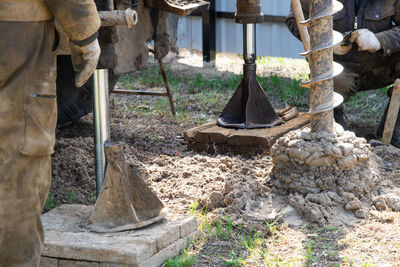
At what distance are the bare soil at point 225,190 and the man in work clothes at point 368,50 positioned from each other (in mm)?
473

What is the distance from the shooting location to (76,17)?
232 centimetres

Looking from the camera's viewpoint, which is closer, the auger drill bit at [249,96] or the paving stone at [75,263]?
the paving stone at [75,263]

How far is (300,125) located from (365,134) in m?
0.70

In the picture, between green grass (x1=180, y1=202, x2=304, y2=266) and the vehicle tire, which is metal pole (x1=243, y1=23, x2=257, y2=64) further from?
green grass (x1=180, y1=202, x2=304, y2=266)

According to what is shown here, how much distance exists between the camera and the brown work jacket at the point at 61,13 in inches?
87.8

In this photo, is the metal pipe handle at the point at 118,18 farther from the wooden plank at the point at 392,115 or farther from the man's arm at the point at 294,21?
the wooden plank at the point at 392,115

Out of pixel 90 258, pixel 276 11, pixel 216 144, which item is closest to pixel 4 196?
pixel 90 258

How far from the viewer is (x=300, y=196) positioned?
11.2ft

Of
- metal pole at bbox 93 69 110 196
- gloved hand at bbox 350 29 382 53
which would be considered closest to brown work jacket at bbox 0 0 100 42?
metal pole at bbox 93 69 110 196

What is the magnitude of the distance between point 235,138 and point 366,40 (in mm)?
1206

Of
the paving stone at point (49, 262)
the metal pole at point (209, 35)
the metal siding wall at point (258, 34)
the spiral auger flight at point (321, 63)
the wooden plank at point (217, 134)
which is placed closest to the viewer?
the paving stone at point (49, 262)

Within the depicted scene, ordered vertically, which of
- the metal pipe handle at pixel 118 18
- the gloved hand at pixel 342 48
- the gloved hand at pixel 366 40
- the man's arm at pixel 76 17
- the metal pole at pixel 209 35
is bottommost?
the metal pole at pixel 209 35

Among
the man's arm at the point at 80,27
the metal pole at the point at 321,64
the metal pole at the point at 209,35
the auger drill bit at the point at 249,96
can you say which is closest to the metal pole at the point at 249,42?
the auger drill bit at the point at 249,96

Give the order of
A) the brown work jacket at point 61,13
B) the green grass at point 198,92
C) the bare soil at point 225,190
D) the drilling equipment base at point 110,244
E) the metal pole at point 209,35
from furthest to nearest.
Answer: the metal pole at point 209,35 → the green grass at point 198,92 → the bare soil at point 225,190 → the drilling equipment base at point 110,244 → the brown work jacket at point 61,13
